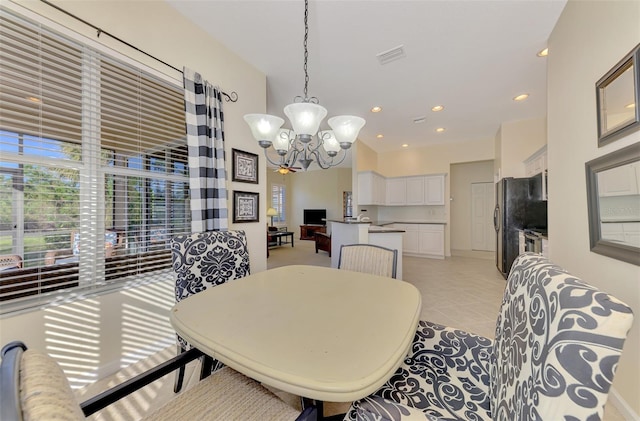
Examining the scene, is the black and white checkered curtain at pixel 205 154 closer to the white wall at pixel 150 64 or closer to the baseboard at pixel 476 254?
the white wall at pixel 150 64

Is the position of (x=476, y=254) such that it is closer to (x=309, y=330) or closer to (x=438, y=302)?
(x=438, y=302)

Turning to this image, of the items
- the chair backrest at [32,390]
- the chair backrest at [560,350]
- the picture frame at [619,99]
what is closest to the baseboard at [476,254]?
the picture frame at [619,99]

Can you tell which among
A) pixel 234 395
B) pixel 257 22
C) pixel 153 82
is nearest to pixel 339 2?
pixel 257 22

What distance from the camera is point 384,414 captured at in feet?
2.30

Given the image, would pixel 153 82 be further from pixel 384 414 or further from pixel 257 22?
pixel 384 414

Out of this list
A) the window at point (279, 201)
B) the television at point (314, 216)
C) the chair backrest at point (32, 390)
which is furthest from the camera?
the window at point (279, 201)

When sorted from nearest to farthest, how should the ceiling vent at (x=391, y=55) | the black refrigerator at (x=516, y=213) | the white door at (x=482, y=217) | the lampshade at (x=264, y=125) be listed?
the lampshade at (x=264, y=125), the ceiling vent at (x=391, y=55), the black refrigerator at (x=516, y=213), the white door at (x=482, y=217)

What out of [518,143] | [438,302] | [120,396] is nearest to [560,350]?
[120,396]

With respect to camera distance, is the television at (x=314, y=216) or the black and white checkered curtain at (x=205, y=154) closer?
the black and white checkered curtain at (x=205, y=154)

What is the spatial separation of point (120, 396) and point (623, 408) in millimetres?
2517

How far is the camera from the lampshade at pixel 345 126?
1608 mm

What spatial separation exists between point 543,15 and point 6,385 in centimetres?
347

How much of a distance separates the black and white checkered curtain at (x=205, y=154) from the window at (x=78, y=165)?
0.17 m

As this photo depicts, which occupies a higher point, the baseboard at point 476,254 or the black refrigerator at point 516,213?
the black refrigerator at point 516,213
